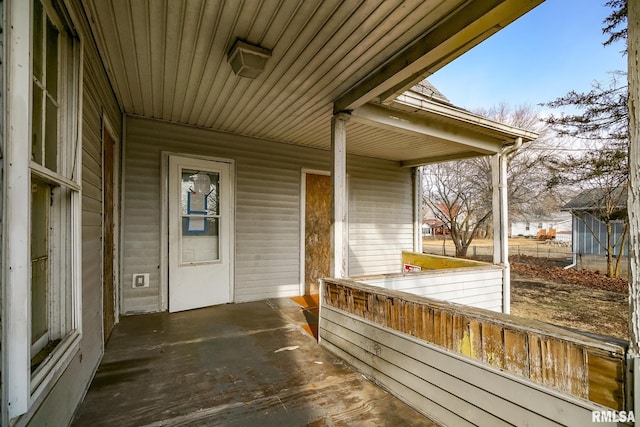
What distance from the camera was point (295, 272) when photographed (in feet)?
16.4

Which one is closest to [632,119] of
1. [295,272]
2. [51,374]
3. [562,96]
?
[51,374]

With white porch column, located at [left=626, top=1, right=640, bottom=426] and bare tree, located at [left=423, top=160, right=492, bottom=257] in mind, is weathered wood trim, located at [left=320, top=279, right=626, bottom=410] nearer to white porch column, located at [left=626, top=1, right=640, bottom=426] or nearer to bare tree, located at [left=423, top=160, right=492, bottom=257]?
white porch column, located at [left=626, top=1, right=640, bottom=426]

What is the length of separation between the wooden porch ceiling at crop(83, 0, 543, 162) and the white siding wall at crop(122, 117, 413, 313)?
78 centimetres

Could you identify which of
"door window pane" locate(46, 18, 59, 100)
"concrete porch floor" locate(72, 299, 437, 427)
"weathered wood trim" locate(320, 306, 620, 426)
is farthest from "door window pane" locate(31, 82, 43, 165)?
"weathered wood trim" locate(320, 306, 620, 426)

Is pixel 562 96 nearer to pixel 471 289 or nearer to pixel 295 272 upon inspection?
pixel 471 289

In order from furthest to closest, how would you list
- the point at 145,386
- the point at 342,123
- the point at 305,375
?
the point at 342,123 → the point at 305,375 → the point at 145,386

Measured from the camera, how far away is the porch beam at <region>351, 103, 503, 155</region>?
10.6ft

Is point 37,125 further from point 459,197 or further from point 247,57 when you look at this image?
point 459,197

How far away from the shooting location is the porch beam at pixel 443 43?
5.58ft

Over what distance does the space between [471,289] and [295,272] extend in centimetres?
276

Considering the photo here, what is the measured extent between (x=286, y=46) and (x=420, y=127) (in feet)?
6.84

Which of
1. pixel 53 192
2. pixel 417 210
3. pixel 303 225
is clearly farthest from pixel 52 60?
pixel 417 210

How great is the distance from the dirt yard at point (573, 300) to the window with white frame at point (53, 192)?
4.58 m

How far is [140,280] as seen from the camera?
3801 mm
